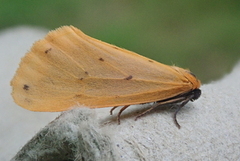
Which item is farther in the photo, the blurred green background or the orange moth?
the blurred green background

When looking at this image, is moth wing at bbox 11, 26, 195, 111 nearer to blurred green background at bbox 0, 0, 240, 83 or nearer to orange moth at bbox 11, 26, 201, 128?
orange moth at bbox 11, 26, 201, 128

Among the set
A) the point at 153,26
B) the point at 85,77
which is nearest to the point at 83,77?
the point at 85,77

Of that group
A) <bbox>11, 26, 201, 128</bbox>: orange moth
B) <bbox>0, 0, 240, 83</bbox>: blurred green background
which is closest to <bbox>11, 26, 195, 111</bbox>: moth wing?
<bbox>11, 26, 201, 128</bbox>: orange moth

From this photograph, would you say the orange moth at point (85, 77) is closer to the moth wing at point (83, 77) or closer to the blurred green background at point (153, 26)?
the moth wing at point (83, 77)

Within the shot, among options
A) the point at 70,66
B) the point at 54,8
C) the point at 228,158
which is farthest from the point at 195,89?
the point at 54,8

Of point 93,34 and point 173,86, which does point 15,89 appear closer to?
point 173,86
